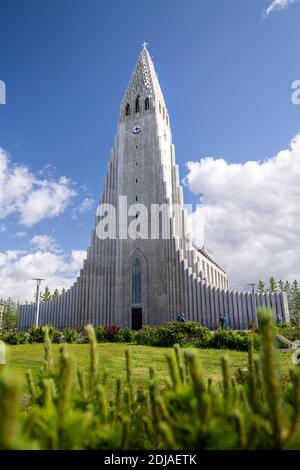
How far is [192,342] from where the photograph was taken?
19.5 meters

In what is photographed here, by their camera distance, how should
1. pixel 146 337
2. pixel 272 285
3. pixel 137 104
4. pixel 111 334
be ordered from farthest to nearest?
1. pixel 272 285
2. pixel 137 104
3. pixel 111 334
4. pixel 146 337

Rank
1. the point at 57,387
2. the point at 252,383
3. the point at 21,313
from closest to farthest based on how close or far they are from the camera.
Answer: the point at 252,383 < the point at 57,387 < the point at 21,313

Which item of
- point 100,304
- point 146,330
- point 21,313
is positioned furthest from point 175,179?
point 21,313

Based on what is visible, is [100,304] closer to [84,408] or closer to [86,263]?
[86,263]

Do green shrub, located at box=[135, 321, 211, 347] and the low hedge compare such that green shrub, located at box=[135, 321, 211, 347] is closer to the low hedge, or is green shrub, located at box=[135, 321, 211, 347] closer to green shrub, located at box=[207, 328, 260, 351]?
the low hedge

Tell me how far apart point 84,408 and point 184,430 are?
67 centimetres

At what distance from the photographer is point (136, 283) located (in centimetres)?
3844

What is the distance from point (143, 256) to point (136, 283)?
329 centimetres

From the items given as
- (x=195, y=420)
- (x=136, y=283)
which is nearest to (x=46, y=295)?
(x=136, y=283)

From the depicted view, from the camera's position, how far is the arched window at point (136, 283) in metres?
37.9

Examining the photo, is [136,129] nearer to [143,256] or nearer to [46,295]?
[143,256]

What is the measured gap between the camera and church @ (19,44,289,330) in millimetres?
34156

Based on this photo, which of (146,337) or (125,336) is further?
(125,336)

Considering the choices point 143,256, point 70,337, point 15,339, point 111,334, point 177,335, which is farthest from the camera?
point 143,256
